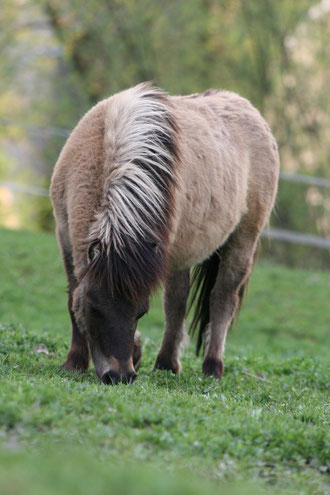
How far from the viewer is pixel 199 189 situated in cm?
606

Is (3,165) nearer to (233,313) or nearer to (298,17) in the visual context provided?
(298,17)

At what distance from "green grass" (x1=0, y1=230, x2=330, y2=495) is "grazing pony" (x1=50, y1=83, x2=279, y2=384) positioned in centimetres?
42

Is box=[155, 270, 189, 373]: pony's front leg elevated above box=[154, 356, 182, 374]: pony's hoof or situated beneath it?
elevated above

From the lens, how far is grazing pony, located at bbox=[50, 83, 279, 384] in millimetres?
4945

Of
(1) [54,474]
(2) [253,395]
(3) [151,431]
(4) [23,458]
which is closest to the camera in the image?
(1) [54,474]

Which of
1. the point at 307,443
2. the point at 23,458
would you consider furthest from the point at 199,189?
the point at 23,458

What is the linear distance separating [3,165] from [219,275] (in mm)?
17073

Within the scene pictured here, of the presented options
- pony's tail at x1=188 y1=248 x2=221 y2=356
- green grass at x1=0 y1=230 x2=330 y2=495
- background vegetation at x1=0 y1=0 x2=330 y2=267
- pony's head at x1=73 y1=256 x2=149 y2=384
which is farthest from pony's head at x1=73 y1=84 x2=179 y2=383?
background vegetation at x1=0 y1=0 x2=330 y2=267

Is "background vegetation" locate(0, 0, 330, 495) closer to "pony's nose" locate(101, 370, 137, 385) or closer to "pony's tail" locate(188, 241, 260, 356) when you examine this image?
"pony's nose" locate(101, 370, 137, 385)

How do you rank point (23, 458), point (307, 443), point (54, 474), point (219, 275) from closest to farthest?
point (54, 474) < point (23, 458) < point (307, 443) < point (219, 275)

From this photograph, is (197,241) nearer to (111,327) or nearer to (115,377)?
(111,327)

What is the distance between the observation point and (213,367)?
6.63 meters

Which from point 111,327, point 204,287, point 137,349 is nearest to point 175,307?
point 204,287

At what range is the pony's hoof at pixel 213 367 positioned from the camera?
6.60 meters
